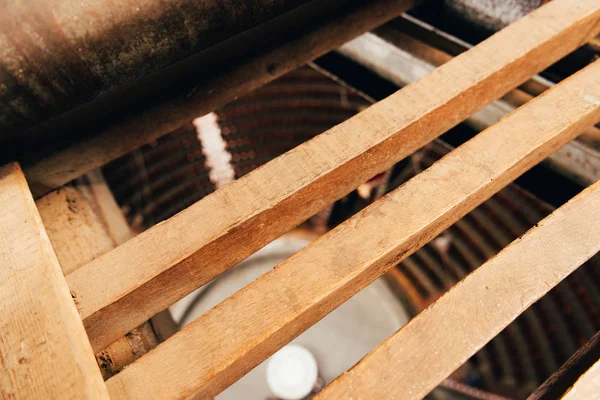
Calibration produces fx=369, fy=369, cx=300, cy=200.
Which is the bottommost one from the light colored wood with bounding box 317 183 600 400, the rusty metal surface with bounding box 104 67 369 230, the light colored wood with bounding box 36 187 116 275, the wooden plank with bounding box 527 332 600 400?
the wooden plank with bounding box 527 332 600 400

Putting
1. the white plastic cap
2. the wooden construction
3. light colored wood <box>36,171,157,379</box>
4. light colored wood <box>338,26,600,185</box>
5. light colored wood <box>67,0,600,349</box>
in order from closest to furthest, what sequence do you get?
1. the wooden construction
2. light colored wood <box>67,0,600,349</box>
3. light colored wood <box>36,171,157,379</box>
4. light colored wood <box>338,26,600,185</box>
5. the white plastic cap

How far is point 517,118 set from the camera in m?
1.48

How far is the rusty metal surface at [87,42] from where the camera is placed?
45.9 inches

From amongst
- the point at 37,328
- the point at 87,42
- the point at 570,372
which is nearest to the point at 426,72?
the point at 570,372

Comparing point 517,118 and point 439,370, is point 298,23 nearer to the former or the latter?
point 517,118

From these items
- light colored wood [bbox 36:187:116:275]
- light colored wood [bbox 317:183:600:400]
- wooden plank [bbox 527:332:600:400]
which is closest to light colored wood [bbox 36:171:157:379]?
light colored wood [bbox 36:187:116:275]

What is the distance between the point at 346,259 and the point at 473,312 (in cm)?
46

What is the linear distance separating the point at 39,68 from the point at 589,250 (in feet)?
6.50

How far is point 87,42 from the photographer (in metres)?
1.24

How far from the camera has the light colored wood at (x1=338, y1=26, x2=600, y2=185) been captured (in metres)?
1.97

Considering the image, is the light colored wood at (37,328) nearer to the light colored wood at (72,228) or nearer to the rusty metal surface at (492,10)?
the light colored wood at (72,228)

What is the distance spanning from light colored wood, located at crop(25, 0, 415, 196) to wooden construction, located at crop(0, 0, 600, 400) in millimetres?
41

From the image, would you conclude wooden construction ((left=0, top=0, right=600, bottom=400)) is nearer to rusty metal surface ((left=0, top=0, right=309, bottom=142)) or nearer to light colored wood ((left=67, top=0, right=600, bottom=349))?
light colored wood ((left=67, top=0, right=600, bottom=349))

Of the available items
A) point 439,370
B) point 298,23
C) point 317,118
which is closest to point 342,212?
point 317,118
